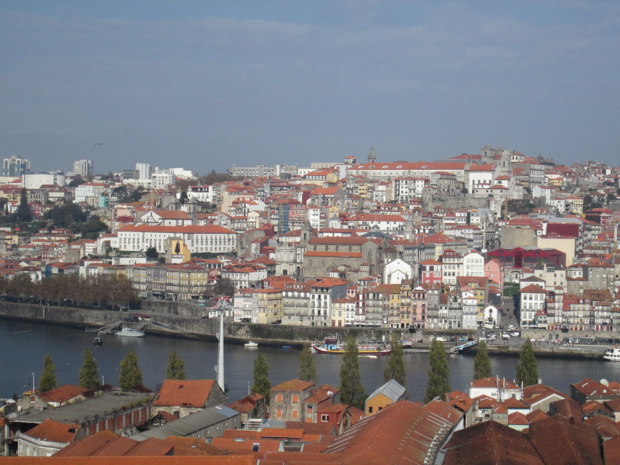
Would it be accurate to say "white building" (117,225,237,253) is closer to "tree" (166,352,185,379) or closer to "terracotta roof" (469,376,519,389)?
"tree" (166,352,185,379)

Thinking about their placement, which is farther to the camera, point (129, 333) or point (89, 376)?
point (129, 333)

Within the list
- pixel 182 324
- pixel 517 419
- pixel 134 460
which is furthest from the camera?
pixel 182 324

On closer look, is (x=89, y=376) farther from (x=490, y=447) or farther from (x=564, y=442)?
(x=564, y=442)

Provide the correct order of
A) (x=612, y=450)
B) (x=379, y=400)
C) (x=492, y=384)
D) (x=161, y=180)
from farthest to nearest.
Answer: (x=161, y=180), (x=492, y=384), (x=379, y=400), (x=612, y=450)

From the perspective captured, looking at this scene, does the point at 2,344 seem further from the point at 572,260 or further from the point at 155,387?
the point at 572,260

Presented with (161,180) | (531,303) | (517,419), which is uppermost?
(161,180)

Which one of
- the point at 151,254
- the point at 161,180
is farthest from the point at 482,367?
the point at 161,180

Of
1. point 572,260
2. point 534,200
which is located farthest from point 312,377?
point 534,200
